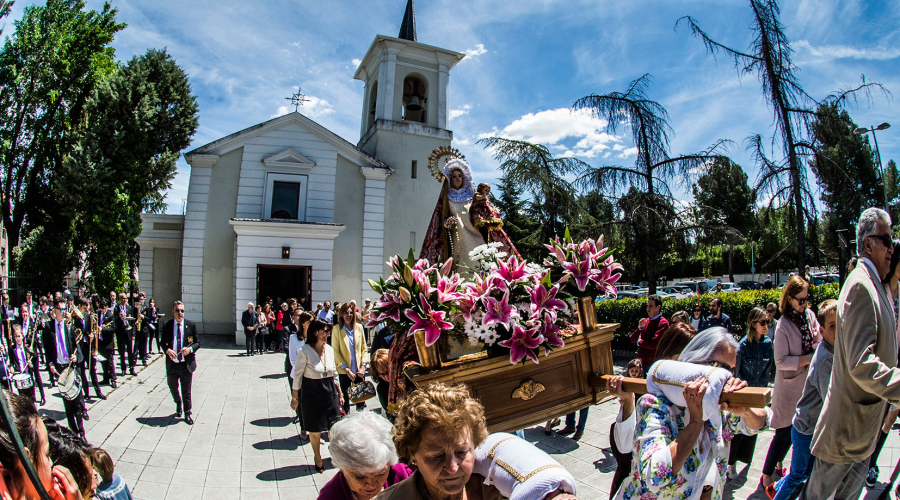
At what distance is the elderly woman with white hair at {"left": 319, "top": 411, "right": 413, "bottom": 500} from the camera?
2355mm

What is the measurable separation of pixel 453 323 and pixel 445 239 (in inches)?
57.4

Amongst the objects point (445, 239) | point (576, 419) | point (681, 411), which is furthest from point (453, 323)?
point (576, 419)

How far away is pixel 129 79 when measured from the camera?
20.4 meters

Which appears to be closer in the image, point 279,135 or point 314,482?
point 314,482

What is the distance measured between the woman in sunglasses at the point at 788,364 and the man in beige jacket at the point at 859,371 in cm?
147

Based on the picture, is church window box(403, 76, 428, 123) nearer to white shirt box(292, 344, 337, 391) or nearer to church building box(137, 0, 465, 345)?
church building box(137, 0, 465, 345)

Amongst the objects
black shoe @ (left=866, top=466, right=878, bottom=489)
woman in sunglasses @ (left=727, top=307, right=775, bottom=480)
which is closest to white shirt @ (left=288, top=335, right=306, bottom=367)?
woman in sunglasses @ (left=727, top=307, right=775, bottom=480)

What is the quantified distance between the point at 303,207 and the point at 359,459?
1818cm

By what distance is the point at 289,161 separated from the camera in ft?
64.2

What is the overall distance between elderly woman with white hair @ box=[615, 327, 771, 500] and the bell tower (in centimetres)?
1816

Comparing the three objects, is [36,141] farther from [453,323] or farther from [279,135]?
[453,323]

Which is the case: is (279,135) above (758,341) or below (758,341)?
above

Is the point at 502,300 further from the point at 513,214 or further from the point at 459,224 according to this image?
the point at 513,214

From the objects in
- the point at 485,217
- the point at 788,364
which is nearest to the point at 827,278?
the point at 788,364
